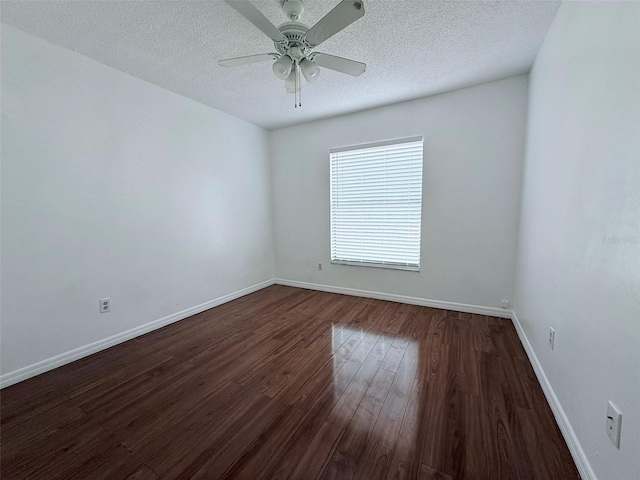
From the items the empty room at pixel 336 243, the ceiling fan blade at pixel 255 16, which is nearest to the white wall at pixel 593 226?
the empty room at pixel 336 243

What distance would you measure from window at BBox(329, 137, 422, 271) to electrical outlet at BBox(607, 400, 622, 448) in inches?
90.3

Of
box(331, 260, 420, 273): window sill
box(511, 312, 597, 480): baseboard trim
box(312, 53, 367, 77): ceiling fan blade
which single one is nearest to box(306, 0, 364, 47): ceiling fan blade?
box(312, 53, 367, 77): ceiling fan blade

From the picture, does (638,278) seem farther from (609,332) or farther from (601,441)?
(601,441)

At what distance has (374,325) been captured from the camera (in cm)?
277

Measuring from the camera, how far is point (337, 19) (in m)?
1.33

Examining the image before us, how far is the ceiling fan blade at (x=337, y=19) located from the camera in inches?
47.8

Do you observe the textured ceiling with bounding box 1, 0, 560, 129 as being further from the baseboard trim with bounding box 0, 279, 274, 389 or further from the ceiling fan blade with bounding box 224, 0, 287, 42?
the baseboard trim with bounding box 0, 279, 274, 389

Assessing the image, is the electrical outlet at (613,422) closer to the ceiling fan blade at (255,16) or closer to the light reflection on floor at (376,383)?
the light reflection on floor at (376,383)

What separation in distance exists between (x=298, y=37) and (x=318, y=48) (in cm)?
56

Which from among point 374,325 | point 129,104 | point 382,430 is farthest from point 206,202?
point 382,430

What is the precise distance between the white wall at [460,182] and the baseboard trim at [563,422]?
102 cm

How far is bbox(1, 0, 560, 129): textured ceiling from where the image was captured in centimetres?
167

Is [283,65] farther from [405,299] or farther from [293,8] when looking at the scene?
[405,299]

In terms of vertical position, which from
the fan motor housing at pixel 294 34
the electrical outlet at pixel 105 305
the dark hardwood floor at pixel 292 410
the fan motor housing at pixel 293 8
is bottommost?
the dark hardwood floor at pixel 292 410
